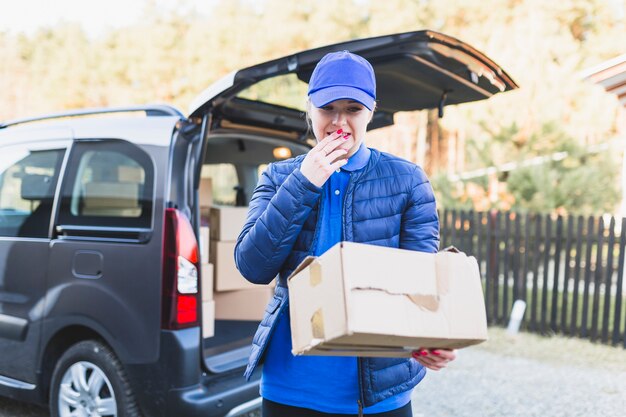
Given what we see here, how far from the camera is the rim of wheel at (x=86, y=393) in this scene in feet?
9.50

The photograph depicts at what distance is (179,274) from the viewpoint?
2.74 m

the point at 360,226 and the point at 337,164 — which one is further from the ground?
the point at 337,164

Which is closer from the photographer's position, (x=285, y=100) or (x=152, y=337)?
(x=152, y=337)

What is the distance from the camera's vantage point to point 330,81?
1.48 metres

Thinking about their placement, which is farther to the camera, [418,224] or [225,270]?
[225,270]

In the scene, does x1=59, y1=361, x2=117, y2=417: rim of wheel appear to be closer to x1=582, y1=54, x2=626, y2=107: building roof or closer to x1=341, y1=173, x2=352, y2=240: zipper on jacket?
x1=341, y1=173, x2=352, y2=240: zipper on jacket

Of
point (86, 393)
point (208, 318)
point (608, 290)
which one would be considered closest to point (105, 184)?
point (208, 318)

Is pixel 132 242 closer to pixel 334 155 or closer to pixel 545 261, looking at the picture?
pixel 334 155

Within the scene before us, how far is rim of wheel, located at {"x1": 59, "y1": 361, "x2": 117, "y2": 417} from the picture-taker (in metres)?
2.90

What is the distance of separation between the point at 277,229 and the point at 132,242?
164 cm

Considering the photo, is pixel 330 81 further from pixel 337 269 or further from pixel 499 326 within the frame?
pixel 499 326

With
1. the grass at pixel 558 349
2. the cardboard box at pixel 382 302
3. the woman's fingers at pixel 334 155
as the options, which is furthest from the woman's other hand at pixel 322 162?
the grass at pixel 558 349

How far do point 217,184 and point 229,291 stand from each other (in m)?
1.55

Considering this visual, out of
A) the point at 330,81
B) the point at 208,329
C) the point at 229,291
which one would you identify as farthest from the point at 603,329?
the point at 330,81
